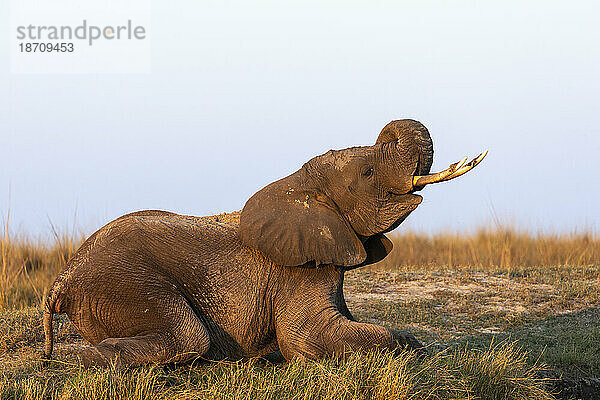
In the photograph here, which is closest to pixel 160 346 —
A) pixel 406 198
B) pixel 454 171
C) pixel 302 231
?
pixel 302 231

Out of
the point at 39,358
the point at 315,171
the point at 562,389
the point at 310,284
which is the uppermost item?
the point at 315,171

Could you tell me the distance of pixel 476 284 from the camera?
11.9 metres

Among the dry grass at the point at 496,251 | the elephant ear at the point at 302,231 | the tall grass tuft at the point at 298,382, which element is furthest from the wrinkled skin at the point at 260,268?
the dry grass at the point at 496,251

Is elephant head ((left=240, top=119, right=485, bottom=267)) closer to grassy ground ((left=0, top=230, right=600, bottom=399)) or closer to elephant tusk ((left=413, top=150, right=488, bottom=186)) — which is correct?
elephant tusk ((left=413, top=150, right=488, bottom=186))

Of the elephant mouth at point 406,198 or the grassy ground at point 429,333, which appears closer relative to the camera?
the grassy ground at point 429,333

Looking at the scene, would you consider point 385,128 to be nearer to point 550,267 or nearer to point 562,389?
point 562,389

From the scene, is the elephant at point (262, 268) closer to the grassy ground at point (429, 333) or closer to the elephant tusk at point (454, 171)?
the elephant tusk at point (454, 171)

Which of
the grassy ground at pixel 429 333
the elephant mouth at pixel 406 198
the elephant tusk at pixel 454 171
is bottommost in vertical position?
the grassy ground at pixel 429 333

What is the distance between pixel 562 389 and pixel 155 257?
379cm

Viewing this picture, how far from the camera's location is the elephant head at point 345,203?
6145 millimetres

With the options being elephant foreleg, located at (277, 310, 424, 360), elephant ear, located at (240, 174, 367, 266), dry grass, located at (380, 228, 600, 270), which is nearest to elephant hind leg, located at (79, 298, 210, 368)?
elephant foreleg, located at (277, 310, 424, 360)

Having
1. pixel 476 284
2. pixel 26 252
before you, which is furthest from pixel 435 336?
pixel 26 252

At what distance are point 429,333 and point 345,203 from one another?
3.40m

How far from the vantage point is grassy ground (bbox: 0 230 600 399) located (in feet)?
18.2
